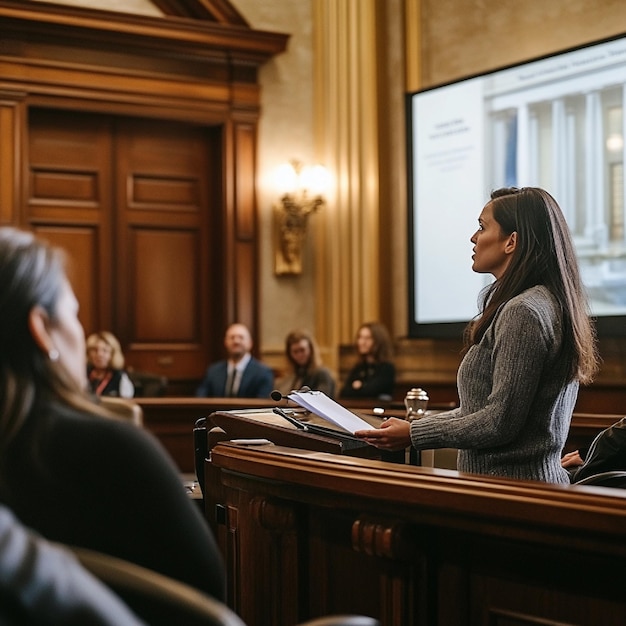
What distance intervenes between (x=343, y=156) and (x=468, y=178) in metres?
1.37

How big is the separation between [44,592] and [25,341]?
468mm

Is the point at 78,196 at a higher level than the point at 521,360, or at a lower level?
higher

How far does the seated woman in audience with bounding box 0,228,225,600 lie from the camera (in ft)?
5.21

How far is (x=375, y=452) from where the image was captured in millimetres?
3250

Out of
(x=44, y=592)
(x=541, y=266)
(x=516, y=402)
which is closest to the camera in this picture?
(x=44, y=592)

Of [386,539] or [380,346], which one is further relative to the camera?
[380,346]

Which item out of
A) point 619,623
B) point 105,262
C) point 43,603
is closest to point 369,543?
point 619,623

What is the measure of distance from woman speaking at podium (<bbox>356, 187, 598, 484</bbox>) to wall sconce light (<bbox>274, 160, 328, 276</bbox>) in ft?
20.4

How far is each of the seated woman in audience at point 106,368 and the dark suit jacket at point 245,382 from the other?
22.1 inches

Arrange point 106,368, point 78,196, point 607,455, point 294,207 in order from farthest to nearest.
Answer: point 294,207
point 78,196
point 106,368
point 607,455

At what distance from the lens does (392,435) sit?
2830mm

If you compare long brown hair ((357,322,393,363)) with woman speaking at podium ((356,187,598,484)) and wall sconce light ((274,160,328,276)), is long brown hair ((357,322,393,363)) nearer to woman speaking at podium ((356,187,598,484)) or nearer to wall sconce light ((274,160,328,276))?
wall sconce light ((274,160,328,276))

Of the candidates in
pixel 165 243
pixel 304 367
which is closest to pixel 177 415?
pixel 304 367

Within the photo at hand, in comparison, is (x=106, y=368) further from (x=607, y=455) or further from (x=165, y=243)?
(x=607, y=455)
